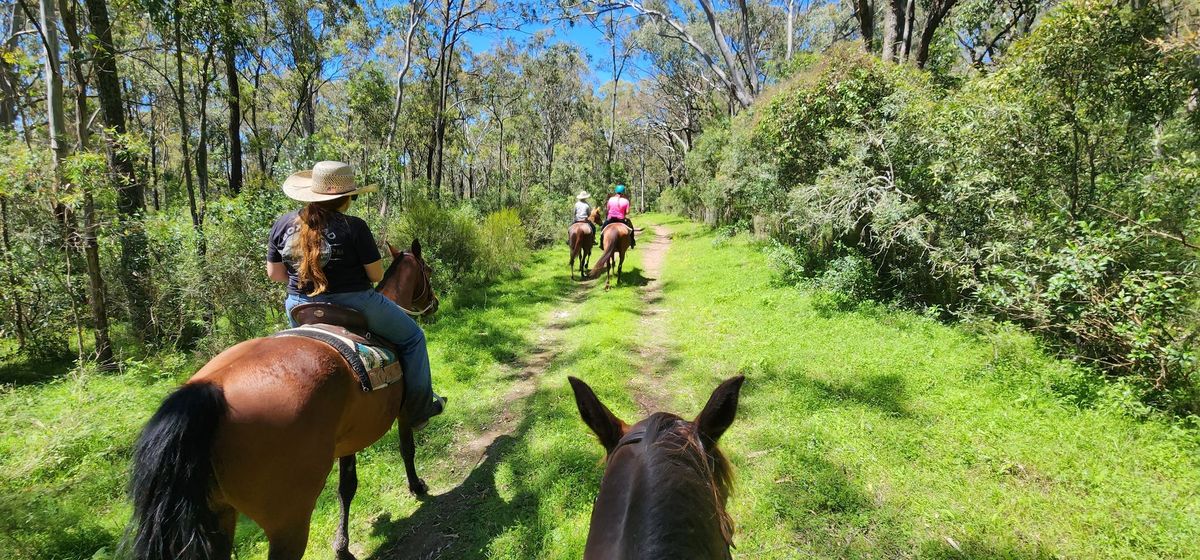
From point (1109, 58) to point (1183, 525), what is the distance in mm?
4160

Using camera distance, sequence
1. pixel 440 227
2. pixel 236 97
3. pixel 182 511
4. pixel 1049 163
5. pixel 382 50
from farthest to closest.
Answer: pixel 382 50
pixel 236 97
pixel 440 227
pixel 1049 163
pixel 182 511

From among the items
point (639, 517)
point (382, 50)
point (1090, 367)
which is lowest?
point (1090, 367)

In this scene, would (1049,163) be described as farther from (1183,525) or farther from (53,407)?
(53,407)

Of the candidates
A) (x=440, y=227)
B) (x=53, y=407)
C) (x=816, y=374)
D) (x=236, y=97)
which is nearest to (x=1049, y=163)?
(x=816, y=374)

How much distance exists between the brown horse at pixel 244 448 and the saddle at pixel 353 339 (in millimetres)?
70

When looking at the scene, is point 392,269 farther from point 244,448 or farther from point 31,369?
point 31,369

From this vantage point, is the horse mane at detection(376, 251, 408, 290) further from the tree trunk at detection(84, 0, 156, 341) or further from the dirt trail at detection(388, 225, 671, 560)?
the tree trunk at detection(84, 0, 156, 341)

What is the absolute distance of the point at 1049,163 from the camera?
4863mm

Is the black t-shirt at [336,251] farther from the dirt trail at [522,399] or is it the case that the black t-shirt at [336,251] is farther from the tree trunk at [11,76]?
the tree trunk at [11,76]

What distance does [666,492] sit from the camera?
→ 1.02m

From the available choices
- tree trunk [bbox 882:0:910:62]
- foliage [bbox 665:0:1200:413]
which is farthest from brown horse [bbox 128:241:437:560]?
tree trunk [bbox 882:0:910:62]

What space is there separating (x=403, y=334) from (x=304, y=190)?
43.5 inches

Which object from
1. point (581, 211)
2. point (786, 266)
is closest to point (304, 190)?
point (786, 266)

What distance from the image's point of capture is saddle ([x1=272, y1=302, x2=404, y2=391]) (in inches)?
103
